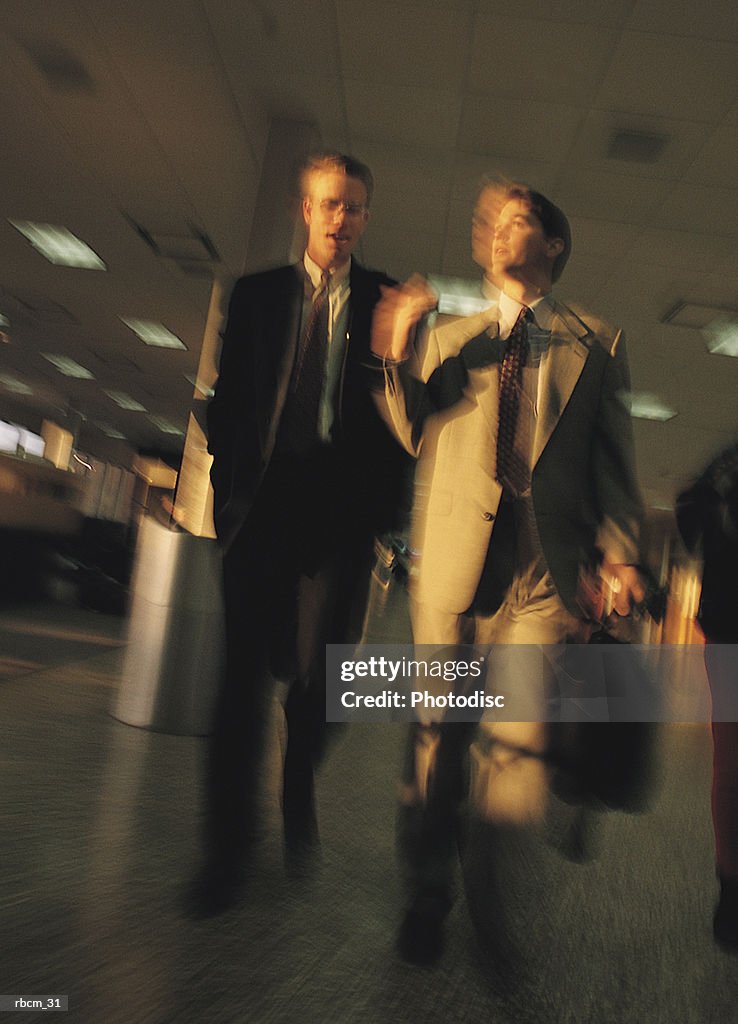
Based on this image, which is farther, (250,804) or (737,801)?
A: (737,801)

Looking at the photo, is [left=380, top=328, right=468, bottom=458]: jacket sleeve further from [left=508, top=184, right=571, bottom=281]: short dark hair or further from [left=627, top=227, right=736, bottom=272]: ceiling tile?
[left=627, top=227, right=736, bottom=272]: ceiling tile

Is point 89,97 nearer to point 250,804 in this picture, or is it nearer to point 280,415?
point 280,415

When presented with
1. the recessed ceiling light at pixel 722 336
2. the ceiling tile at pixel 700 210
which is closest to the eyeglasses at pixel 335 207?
the ceiling tile at pixel 700 210

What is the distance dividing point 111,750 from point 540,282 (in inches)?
61.5

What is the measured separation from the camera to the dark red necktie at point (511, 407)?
1.12m

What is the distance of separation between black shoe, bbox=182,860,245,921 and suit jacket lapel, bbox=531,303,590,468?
762mm

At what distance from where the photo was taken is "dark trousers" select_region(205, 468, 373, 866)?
→ 1164 millimetres

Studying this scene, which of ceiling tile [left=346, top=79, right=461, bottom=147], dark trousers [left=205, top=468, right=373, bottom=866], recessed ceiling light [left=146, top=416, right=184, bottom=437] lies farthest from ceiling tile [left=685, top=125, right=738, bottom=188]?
recessed ceiling light [left=146, top=416, right=184, bottom=437]

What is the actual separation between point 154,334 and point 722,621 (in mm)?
7333

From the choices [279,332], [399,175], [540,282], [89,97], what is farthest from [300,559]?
[89,97]

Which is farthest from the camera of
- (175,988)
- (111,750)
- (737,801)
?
(111,750)

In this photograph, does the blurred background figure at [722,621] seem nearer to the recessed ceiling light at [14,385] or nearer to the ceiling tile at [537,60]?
the ceiling tile at [537,60]

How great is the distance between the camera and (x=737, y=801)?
139 cm

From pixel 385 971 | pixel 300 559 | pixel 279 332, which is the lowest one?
pixel 385 971
